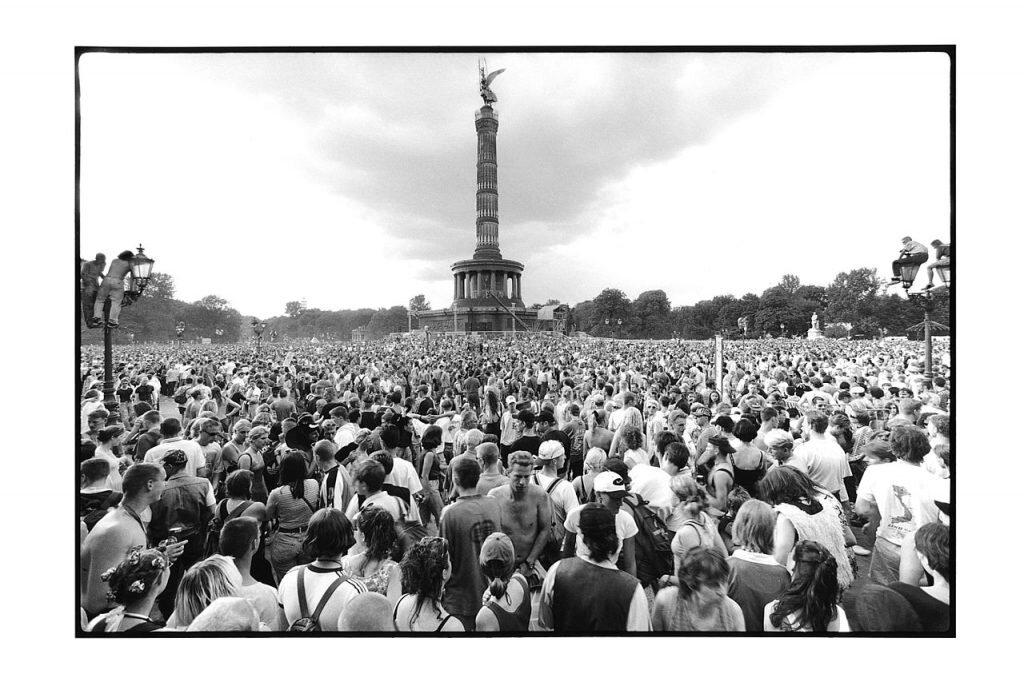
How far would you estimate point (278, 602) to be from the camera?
3.39 m

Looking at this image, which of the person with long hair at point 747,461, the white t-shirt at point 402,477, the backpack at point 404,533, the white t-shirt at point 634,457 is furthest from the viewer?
the white t-shirt at point 634,457

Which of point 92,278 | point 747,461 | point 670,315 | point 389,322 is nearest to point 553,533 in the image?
point 747,461

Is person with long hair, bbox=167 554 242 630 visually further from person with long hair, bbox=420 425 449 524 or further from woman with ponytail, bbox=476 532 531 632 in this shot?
person with long hair, bbox=420 425 449 524

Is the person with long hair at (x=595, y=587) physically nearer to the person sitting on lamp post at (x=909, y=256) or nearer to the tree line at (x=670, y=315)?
the person sitting on lamp post at (x=909, y=256)

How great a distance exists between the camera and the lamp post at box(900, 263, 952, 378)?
5.02m

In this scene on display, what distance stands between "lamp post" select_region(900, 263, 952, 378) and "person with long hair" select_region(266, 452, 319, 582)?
6.55 meters

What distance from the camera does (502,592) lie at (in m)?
3.29

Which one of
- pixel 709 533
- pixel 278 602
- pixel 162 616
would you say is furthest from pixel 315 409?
pixel 709 533

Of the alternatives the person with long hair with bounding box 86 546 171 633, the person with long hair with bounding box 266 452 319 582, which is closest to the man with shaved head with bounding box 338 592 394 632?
the person with long hair with bounding box 266 452 319 582

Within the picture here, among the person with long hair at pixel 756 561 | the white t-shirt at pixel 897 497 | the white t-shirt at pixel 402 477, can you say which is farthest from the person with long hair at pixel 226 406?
the white t-shirt at pixel 897 497

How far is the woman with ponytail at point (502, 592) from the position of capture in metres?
3.04

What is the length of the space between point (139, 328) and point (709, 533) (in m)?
7.25

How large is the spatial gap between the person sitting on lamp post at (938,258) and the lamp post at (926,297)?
0.04 meters

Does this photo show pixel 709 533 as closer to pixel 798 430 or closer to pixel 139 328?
pixel 798 430
